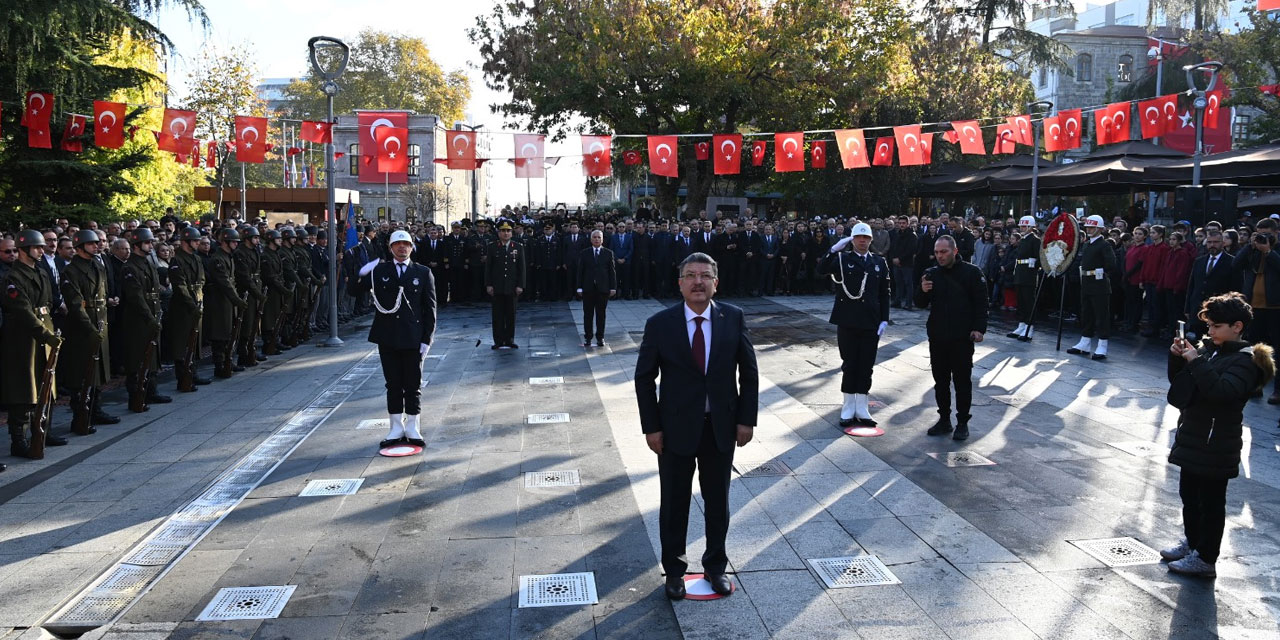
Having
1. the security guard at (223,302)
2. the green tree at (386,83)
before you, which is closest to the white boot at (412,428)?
the security guard at (223,302)

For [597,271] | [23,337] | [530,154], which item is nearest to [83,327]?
[23,337]

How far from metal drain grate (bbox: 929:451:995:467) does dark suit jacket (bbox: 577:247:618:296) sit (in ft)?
25.1

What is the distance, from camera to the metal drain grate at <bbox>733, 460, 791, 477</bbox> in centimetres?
752

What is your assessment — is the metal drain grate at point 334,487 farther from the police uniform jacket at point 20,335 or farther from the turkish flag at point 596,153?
the turkish flag at point 596,153

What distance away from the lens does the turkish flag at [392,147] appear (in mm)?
19734

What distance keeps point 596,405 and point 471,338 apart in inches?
255

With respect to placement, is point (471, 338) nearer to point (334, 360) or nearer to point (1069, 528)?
point (334, 360)

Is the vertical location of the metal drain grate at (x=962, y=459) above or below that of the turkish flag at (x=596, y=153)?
below

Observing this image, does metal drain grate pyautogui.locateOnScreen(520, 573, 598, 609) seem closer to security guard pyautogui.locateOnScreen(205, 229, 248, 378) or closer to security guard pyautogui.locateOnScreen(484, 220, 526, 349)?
security guard pyautogui.locateOnScreen(205, 229, 248, 378)

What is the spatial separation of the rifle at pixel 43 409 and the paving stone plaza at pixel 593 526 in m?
0.17

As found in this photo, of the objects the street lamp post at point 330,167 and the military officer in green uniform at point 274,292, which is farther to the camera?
→ the street lamp post at point 330,167

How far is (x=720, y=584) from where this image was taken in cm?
507

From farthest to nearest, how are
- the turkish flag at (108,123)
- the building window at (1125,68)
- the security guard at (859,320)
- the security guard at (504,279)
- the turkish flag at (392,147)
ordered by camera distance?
the building window at (1125,68) → the turkish flag at (392,147) → the turkish flag at (108,123) → the security guard at (504,279) → the security guard at (859,320)

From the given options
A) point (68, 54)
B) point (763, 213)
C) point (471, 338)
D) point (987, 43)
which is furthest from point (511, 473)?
point (763, 213)
